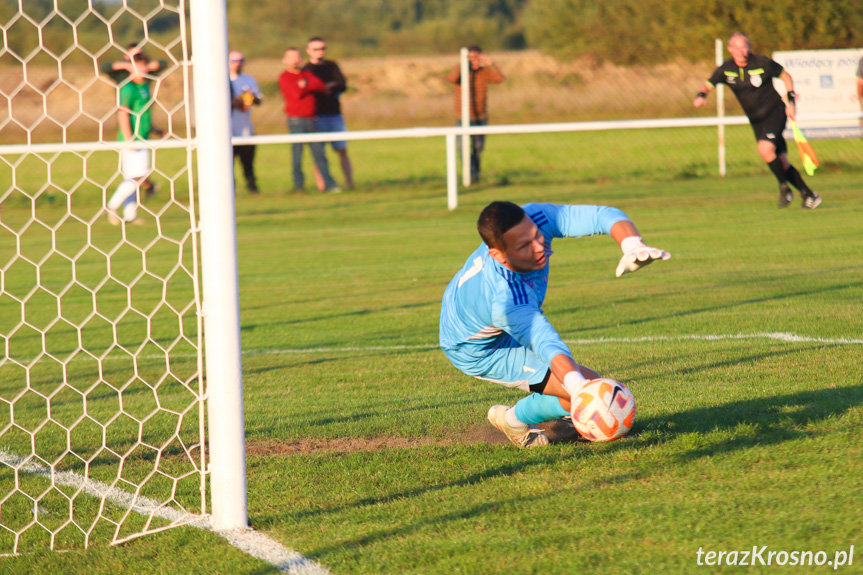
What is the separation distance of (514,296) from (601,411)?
64 cm

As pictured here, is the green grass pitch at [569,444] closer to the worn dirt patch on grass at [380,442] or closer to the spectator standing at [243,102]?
the worn dirt patch on grass at [380,442]

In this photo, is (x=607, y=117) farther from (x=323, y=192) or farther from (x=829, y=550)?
(x=829, y=550)

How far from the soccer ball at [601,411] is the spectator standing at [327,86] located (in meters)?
13.1

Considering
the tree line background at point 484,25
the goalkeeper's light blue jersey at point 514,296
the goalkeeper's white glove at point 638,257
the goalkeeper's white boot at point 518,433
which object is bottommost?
the goalkeeper's white boot at point 518,433

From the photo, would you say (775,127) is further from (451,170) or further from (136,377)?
(136,377)

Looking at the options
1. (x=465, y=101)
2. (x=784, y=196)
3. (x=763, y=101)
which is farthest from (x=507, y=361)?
(x=465, y=101)

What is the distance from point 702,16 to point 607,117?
6902 mm

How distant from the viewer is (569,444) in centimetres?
430

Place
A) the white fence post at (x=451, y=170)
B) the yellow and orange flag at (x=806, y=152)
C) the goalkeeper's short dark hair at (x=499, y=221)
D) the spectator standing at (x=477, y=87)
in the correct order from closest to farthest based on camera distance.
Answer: the goalkeeper's short dark hair at (x=499, y=221), the yellow and orange flag at (x=806, y=152), the white fence post at (x=451, y=170), the spectator standing at (x=477, y=87)

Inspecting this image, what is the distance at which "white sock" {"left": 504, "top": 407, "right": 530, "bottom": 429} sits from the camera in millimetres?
4266

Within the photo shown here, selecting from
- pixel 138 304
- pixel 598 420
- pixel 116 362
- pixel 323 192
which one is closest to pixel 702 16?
pixel 323 192

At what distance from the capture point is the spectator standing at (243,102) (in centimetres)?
1580

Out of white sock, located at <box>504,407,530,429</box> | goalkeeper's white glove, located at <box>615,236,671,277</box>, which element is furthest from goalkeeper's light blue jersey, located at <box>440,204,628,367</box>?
goalkeeper's white glove, located at <box>615,236,671,277</box>

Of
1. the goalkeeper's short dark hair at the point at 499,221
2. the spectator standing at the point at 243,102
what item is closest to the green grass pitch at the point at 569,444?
the goalkeeper's short dark hair at the point at 499,221
